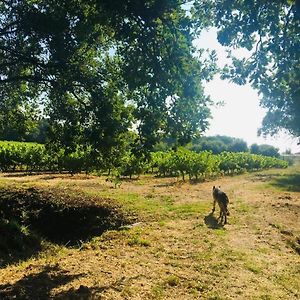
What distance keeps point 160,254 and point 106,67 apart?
7.49 metres

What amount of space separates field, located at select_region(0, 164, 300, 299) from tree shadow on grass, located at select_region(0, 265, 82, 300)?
0.06 ft

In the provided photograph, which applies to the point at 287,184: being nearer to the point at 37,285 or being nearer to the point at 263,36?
the point at 263,36

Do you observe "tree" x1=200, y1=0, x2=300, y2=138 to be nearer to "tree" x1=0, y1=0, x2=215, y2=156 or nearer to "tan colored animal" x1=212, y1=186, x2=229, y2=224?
"tree" x1=0, y1=0, x2=215, y2=156

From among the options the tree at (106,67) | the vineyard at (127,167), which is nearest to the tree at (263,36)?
the tree at (106,67)

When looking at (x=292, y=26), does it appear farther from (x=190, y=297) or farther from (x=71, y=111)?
(x=71, y=111)

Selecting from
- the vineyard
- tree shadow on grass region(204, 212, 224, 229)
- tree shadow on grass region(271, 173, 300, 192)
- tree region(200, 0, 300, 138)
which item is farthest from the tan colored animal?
tree shadow on grass region(271, 173, 300, 192)

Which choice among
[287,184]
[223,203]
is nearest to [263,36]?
[223,203]

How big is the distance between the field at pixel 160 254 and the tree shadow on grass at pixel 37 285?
18 millimetres

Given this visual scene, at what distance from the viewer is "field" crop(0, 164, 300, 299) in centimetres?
660

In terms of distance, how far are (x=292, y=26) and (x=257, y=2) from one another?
1145 millimetres

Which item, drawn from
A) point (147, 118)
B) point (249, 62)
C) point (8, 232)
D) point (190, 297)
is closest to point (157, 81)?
point (147, 118)

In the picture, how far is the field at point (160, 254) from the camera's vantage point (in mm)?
6602

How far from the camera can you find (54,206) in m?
15.2

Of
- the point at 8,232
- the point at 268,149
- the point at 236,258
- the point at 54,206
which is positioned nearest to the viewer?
the point at 236,258
